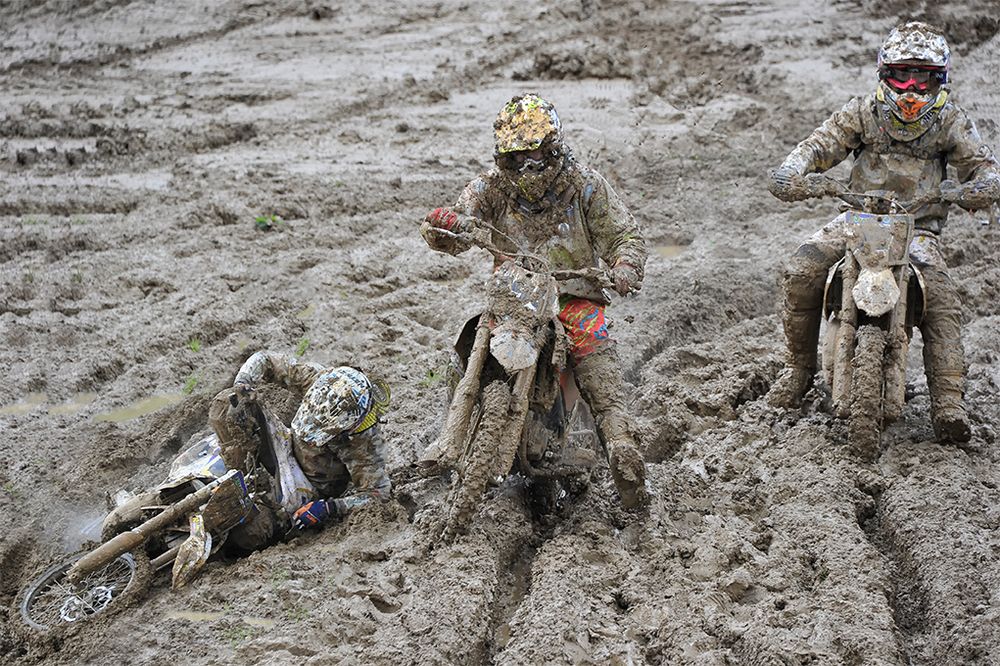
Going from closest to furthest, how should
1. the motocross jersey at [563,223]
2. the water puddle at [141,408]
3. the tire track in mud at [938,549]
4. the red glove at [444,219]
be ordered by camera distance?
the tire track in mud at [938,549] < the red glove at [444,219] < the motocross jersey at [563,223] < the water puddle at [141,408]

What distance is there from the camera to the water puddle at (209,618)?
538 centimetres

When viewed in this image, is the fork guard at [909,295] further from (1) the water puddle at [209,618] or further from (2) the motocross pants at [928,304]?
(1) the water puddle at [209,618]

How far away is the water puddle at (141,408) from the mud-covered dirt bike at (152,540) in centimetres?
134

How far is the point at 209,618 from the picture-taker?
216 inches

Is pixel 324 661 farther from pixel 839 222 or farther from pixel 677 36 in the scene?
pixel 677 36

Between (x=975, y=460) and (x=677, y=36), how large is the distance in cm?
1033

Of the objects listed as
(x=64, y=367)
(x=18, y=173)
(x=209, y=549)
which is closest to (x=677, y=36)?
(x=18, y=173)

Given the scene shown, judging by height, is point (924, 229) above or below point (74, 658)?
above

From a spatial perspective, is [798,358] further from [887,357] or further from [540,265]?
[540,265]

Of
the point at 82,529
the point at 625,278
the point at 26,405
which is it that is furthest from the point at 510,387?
the point at 26,405

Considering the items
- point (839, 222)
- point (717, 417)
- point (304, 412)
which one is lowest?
point (717, 417)

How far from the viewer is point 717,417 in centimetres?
722

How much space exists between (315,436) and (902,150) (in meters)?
→ 4.00

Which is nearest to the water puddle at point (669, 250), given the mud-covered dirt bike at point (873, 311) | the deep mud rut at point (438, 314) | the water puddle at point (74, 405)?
the deep mud rut at point (438, 314)
